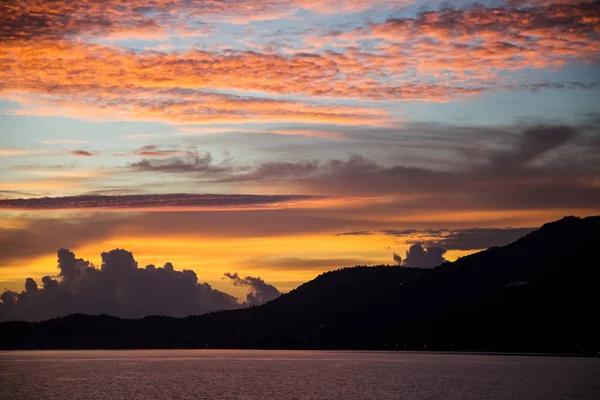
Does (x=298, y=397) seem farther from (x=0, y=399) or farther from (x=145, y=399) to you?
(x=0, y=399)

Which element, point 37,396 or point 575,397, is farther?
point 37,396

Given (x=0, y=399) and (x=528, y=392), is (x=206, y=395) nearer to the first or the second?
(x=0, y=399)

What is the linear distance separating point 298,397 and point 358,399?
1519cm

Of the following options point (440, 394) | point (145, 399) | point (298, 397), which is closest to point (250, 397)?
point (298, 397)

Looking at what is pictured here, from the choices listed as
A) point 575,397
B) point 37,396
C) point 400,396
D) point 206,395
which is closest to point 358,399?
point 400,396

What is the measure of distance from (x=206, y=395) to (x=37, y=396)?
4314cm

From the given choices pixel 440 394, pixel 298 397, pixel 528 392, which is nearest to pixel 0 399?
pixel 298 397

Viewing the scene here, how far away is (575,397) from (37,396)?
435 ft

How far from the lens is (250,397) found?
18412 centimetres

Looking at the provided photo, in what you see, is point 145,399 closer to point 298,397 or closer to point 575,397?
point 298,397

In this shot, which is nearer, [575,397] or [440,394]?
[575,397]

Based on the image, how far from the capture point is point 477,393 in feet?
636

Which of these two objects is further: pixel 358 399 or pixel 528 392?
pixel 528 392

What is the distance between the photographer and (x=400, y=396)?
185 meters
